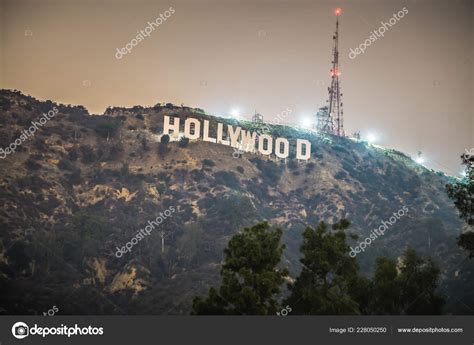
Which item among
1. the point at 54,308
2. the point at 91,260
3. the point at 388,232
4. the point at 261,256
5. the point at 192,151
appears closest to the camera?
the point at 261,256

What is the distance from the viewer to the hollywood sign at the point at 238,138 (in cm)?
14250

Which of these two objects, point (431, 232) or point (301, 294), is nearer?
point (301, 294)

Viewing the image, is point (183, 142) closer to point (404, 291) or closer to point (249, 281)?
point (404, 291)

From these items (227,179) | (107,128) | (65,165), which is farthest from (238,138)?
(65,165)

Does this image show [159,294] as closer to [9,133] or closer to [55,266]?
[55,266]

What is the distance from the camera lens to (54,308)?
286 ft

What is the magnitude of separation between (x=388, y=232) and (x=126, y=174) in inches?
1989

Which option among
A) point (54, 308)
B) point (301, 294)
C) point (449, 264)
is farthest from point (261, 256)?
point (449, 264)

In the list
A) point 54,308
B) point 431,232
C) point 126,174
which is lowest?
point 54,308

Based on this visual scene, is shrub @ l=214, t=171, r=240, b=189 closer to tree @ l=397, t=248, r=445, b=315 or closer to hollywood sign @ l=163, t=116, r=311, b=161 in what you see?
hollywood sign @ l=163, t=116, r=311, b=161

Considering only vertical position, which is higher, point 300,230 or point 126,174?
point 126,174

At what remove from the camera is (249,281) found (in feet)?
157

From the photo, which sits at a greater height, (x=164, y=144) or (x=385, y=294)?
(x=164, y=144)

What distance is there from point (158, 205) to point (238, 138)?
2770 centimetres
